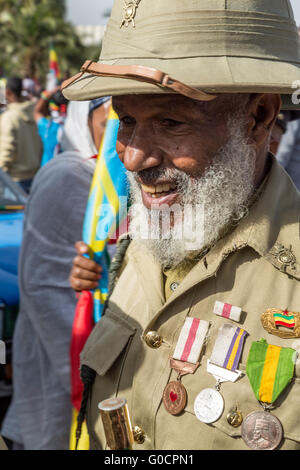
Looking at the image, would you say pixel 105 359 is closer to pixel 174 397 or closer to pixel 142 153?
pixel 174 397

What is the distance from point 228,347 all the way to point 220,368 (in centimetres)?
7

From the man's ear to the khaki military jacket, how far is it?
127mm

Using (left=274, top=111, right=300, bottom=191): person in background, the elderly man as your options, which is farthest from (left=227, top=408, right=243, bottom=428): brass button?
(left=274, top=111, right=300, bottom=191): person in background

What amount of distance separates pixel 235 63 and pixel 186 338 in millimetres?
826

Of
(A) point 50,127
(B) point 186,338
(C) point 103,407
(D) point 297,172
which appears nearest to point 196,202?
(B) point 186,338

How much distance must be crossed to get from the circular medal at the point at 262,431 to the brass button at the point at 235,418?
0.6 inches

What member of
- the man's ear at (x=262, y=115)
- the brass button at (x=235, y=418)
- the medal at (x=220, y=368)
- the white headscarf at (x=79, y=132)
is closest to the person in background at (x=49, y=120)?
the white headscarf at (x=79, y=132)

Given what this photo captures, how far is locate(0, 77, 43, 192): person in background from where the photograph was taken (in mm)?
7730

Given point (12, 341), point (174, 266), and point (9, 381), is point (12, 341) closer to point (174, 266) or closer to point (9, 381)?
point (9, 381)

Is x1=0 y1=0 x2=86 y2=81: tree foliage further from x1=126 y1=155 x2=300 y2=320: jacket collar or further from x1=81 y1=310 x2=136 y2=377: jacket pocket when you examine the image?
x1=126 y1=155 x2=300 y2=320: jacket collar

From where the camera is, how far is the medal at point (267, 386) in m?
1.70

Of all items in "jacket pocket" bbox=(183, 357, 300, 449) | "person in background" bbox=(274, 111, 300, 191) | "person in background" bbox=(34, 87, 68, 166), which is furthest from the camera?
→ "person in background" bbox=(34, 87, 68, 166)

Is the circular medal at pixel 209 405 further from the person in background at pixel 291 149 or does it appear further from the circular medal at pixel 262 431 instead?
the person in background at pixel 291 149

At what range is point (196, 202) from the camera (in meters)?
1.91
